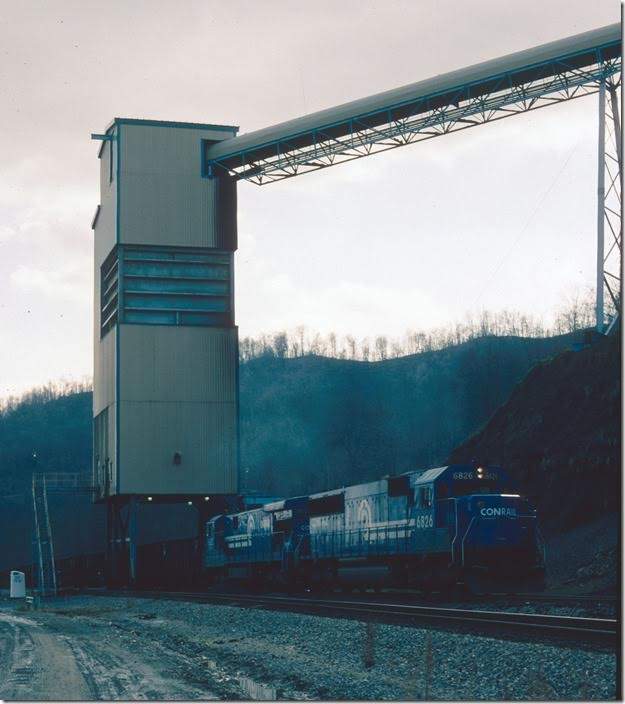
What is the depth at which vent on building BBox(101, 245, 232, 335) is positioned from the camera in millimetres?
60281

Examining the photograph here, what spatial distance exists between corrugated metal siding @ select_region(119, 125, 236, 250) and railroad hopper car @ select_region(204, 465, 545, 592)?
2053cm

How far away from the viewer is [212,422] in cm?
6044

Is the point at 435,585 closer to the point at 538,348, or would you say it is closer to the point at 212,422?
the point at 212,422

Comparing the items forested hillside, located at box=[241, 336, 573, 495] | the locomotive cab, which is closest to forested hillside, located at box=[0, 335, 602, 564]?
forested hillside, located at box=[241, 336, 573, 495]

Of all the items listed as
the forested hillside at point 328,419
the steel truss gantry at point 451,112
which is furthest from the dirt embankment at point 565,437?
the forested hillside at point 328,419

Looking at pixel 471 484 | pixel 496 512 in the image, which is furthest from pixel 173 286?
pixel 496 512

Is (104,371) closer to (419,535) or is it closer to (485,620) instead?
(419,535)

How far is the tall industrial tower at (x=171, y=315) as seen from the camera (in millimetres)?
59688

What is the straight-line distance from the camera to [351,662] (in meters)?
21.1

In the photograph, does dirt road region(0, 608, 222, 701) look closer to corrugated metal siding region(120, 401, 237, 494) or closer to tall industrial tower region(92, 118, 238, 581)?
corrugated metal siding region(120, 401, 237, 494)

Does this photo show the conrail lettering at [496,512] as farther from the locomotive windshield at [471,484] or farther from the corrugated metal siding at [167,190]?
the corrugated metal siding at [167,190]

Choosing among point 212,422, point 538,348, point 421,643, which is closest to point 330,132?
point 212,422

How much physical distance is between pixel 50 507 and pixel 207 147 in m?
57.6

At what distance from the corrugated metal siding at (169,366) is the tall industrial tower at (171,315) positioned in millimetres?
57
